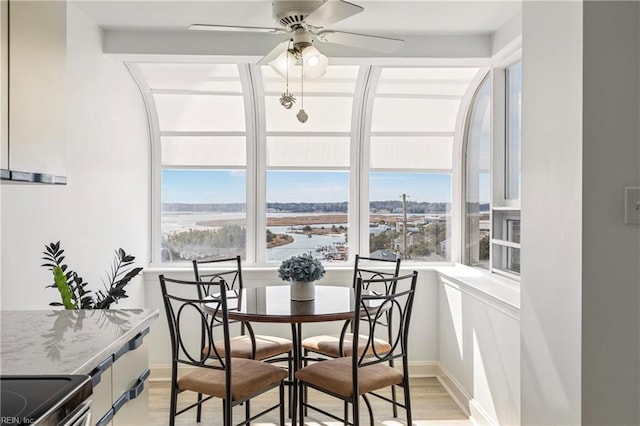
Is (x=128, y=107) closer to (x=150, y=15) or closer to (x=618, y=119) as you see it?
(x=150, y=15)

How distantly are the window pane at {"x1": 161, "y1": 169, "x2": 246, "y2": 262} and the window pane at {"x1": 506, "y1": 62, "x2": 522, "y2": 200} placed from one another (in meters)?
2.20

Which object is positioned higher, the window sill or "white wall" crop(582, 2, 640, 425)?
"white wall" crop(582, 2, 640, 425)

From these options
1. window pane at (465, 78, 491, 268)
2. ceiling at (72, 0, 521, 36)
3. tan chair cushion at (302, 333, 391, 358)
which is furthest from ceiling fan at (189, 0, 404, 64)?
tan chair cushion at (302, 333, 391, 358)

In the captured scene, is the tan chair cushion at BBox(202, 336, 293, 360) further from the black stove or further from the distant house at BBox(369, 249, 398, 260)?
the black stove

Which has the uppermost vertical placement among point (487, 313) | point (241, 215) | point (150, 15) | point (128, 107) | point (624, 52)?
point (150, 15)

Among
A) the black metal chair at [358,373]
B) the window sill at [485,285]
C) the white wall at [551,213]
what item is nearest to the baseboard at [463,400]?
the black metal chair at [358,373]

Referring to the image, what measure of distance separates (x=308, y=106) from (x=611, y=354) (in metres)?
3.13

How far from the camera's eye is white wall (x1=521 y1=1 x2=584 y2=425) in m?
1.74

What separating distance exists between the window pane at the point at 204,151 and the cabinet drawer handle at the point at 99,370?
3001 mm

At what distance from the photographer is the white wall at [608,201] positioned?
1.69 meters

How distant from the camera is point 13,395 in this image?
3.63 ft

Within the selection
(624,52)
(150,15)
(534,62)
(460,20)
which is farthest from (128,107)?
(624,52)

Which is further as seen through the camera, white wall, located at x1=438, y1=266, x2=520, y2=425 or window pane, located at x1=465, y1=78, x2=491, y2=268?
window pane, located at x1=465, y1=78, x2=491, y2=268

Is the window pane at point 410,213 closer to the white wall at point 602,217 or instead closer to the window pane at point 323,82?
the window pane at point 323,82
